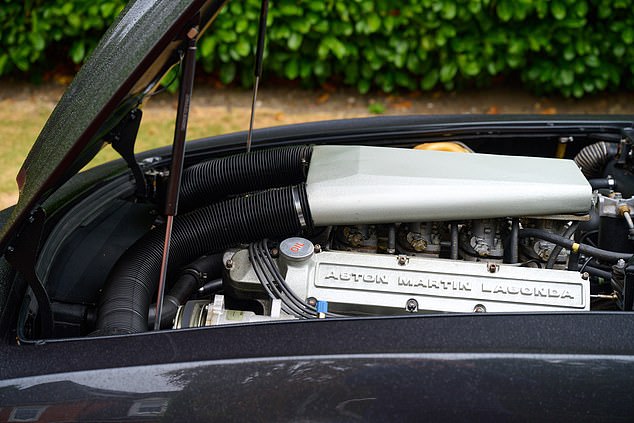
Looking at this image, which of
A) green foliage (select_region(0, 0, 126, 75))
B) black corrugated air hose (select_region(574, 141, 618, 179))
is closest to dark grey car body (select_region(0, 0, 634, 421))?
black corrugated air hose (select_region(574, 141, 618, 179))

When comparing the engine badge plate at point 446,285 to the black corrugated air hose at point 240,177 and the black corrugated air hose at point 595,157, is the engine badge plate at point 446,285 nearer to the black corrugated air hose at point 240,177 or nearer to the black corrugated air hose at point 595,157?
the black corrugated air hose at point 240,177

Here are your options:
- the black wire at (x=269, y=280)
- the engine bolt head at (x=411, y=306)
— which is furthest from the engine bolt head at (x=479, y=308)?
the black wire at (x=269, y=280)

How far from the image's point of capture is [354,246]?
2.39 meters

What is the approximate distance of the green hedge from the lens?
17.5 feet

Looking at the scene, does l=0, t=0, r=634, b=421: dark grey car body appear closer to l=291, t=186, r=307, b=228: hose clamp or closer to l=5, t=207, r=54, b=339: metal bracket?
l=5, t=207, r=54, b=339: metal bracket

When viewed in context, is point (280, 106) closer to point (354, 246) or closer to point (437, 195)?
point (354, 246)

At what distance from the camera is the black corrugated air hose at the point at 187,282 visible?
2119 millimetres

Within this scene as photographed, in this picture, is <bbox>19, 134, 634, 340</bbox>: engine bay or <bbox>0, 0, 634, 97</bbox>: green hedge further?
<bbox>0, 0, 634, 97</bbox>: green hedge

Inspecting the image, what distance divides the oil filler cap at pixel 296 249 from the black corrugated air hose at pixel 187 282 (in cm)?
21

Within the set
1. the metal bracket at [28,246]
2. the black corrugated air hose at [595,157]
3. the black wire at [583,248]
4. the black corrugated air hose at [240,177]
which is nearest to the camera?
the metal bracket at [28,246]

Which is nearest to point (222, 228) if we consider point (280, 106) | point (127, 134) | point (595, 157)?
point (127, 134)

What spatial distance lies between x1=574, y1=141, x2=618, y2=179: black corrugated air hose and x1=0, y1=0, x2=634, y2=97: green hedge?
266 centimetres

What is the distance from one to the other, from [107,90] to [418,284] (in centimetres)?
94

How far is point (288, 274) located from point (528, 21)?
3.85 meters
